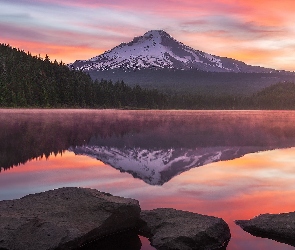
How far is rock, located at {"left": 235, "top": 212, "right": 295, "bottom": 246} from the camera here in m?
12.9

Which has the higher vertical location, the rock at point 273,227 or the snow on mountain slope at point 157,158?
the rock at point 273,227

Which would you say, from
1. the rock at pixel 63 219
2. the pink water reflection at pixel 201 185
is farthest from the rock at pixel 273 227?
the rock at pixel 63 219

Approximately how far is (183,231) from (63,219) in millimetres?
3026

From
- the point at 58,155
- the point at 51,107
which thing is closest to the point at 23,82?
the point at 51,107

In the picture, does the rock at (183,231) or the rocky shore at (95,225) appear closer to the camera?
the rocky shore at (95,225)

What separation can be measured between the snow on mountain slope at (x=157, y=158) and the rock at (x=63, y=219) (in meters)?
7.10

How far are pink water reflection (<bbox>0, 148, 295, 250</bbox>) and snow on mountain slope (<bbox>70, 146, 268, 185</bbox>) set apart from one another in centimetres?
88

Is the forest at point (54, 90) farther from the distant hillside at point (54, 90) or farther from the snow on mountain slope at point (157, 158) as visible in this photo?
the snow on mountain slope at point (157, 158)

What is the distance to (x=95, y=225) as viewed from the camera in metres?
12.4

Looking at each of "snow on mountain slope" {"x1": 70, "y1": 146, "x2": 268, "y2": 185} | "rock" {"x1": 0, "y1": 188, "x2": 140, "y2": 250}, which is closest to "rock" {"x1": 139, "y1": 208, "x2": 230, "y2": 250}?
"rock" {"x1": 0, "y1": 188, "x2": 140, "y2": 250}

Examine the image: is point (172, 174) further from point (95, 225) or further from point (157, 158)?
point (95, 225)

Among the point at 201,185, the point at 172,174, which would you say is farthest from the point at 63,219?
the point at 172,174

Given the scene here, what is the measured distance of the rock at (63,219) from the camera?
11.4 m

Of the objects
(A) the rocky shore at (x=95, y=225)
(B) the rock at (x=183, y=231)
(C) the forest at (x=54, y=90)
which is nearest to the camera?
(A) the rocky shore at (x=95, y=225)
